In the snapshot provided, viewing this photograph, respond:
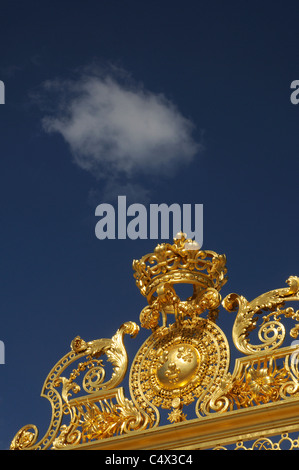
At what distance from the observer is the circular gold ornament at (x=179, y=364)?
18.5ft

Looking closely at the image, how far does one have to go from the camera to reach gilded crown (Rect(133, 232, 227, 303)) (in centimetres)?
594

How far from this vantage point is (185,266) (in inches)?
235

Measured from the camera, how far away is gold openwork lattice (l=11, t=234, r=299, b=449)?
5.29m

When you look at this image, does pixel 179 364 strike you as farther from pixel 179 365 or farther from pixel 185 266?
pixel 185 266

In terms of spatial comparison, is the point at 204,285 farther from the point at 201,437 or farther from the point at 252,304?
the point at 201,437

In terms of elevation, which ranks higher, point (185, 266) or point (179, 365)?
point (185, 266)

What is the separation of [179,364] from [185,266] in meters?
0.71

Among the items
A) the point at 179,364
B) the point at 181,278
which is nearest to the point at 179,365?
the point at 179,364

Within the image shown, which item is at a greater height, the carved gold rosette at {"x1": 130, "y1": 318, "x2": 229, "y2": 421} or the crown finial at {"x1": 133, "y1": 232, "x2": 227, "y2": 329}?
the crown finial at {"x1": 133, "y1": 232, "x2": 227, "y2": 329}

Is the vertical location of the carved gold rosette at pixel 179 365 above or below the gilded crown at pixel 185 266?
below

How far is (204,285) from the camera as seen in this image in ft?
19.5
